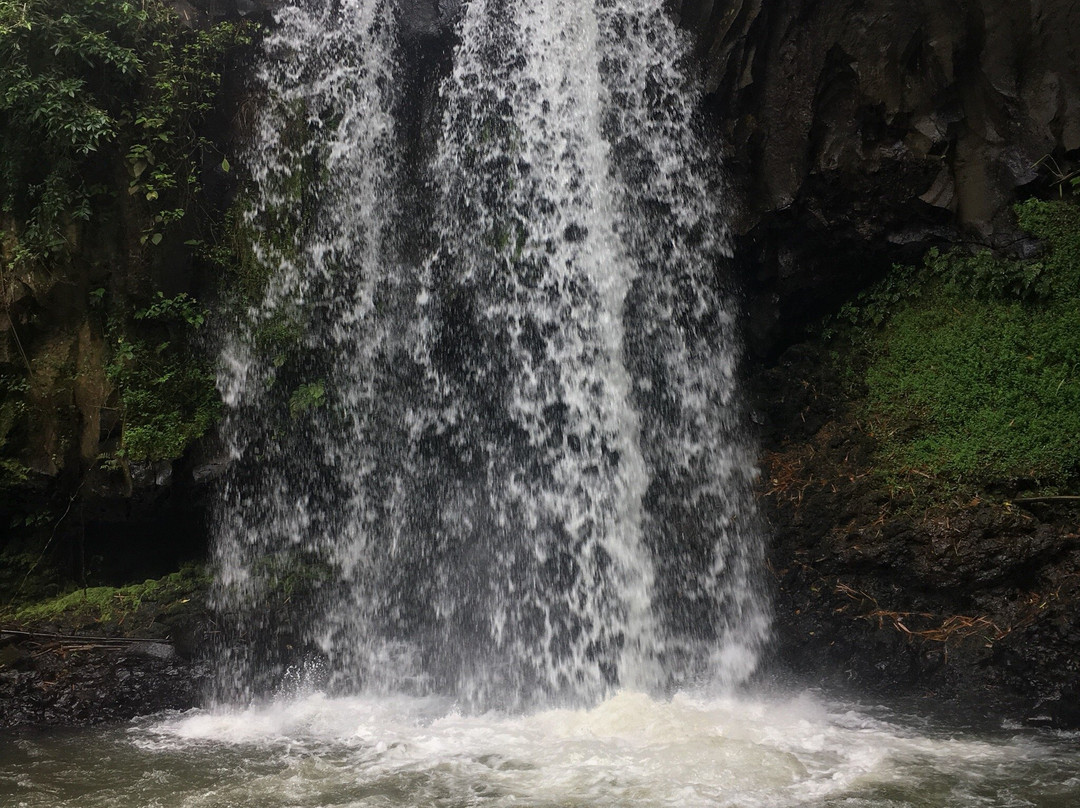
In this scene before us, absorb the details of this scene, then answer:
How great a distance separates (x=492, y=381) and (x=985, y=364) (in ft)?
13.2

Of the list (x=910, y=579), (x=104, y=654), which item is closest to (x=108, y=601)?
(x=104, y=654)

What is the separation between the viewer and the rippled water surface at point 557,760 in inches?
159

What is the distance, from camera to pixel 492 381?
23.5 feet

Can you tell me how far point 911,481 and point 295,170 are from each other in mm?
6064

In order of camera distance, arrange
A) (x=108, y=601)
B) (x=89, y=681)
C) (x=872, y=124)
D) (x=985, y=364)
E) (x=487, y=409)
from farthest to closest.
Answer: (x=487, y=409) → (x=872, y=124) → (x=108, y=601) → (x=985, y=364) → (x=89, y=681)

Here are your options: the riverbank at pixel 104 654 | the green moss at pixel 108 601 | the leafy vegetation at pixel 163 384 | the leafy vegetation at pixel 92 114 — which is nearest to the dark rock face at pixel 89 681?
the riverbank at pixel 104 654

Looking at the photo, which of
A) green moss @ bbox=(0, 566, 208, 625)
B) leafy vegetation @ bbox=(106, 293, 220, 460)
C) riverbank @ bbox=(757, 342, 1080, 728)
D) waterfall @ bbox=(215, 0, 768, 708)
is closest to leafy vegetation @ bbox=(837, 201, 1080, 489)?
riverbank @ bbox=(757, 342, 1080, 728)

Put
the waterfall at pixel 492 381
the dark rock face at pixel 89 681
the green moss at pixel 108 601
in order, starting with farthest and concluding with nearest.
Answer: the waterfall at pixel 492 381 < the green moss at pixel 108 601 < the dark rock face at pixel 89 681

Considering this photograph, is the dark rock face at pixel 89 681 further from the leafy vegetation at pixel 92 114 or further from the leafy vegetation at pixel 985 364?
the leafy vegetation at pixel 985 364

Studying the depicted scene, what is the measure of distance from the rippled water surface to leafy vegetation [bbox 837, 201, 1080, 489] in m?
1.95

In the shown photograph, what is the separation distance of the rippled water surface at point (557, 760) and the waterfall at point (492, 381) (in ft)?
2.54

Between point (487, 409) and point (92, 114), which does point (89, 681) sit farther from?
point (92, 114)

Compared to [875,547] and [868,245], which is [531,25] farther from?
[875,547]

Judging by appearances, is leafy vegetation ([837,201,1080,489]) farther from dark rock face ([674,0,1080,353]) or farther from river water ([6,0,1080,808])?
river water ([6,0,1080,808])
